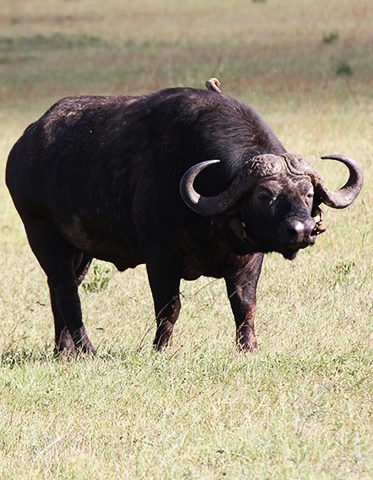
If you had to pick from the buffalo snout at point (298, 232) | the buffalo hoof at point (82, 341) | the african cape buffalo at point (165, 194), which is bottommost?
the buffalo hoof at point (82, 341)

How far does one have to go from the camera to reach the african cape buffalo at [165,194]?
8.34 m

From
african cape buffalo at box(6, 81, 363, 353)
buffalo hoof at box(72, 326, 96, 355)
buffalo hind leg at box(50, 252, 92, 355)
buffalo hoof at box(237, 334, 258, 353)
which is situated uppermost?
african cape buffalo at box(6, 81, 363, 353)

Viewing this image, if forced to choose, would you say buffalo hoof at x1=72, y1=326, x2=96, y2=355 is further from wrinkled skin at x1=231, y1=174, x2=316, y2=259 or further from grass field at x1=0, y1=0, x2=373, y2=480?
wrinkled skin at x1=231, y1=174, x2=316, y2=259

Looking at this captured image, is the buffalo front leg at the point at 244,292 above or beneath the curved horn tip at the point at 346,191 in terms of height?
beneath

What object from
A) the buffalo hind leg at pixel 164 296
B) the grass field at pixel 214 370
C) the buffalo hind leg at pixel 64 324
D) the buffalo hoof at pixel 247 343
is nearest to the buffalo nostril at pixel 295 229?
the grass field at pixel 214 370

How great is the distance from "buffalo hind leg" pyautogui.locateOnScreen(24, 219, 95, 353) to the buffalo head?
182 cm

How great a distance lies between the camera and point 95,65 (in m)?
30.3

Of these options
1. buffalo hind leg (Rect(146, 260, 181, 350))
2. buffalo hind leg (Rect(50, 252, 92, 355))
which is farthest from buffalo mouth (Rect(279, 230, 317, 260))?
buffalo hind leg (Rect(50, 252, 92, 355))

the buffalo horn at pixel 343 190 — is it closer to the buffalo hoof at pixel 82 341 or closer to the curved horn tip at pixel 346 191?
the curved horn tip at pixel 346 191

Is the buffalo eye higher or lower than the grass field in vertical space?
higher

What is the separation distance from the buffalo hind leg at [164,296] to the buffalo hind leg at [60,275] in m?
1.04

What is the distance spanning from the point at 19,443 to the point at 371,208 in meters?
7.56

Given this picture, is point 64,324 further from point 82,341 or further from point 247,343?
point 247,343

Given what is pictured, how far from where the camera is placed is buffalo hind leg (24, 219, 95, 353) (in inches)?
393
